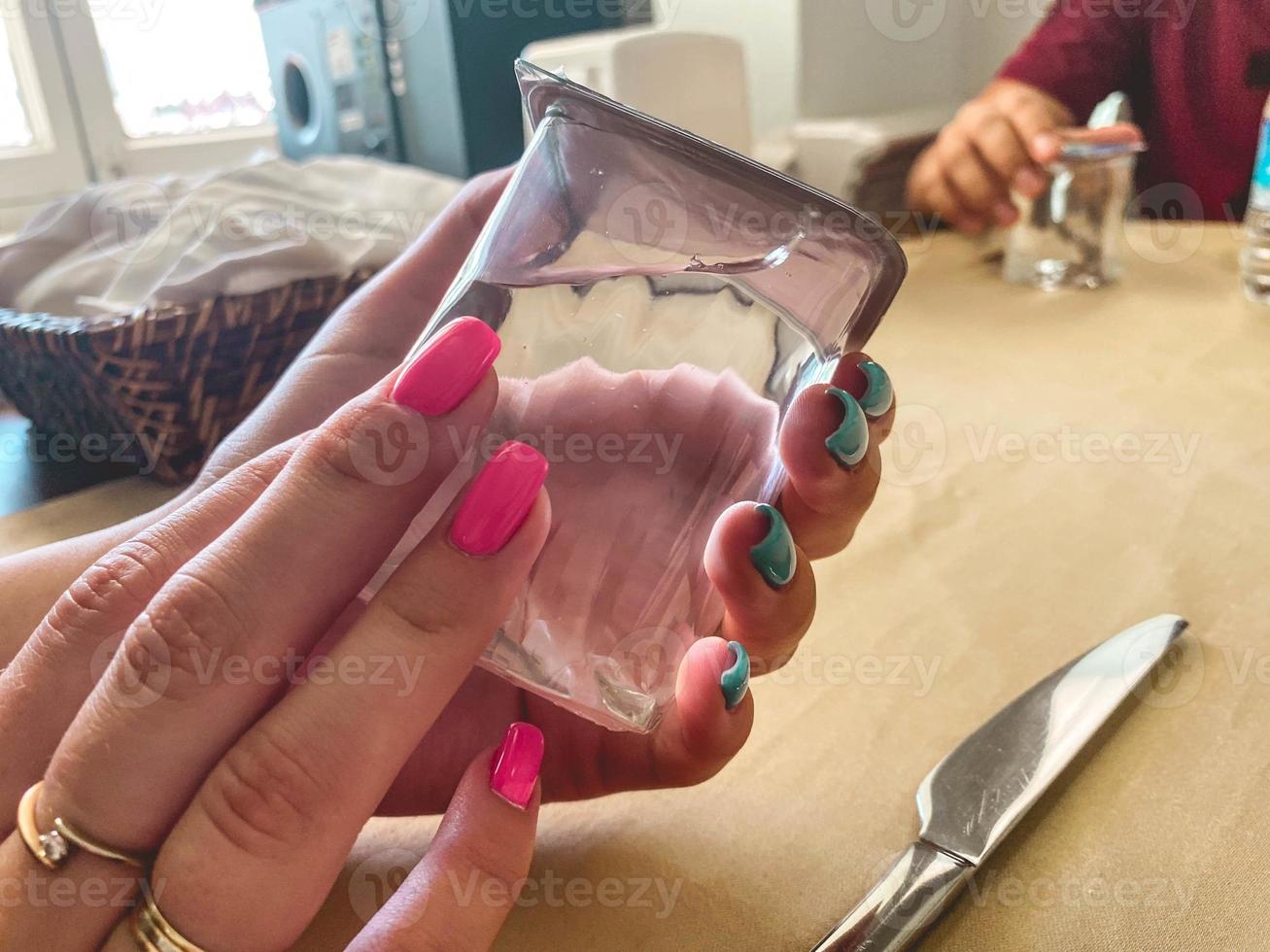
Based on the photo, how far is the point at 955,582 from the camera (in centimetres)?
42

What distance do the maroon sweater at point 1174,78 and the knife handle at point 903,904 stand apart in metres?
0.99

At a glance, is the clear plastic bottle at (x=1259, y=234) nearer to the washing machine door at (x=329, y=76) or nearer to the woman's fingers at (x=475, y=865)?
the woman's fingers at (x=475, y=865)

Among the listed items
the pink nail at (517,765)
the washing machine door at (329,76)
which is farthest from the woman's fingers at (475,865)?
the washing machine door at (329,76)

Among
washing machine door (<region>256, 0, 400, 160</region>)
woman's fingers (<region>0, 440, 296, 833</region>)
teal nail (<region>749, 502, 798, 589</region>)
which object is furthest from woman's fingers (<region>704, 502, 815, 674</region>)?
washing machine door (<region>256, 0, 400, 160</region>)

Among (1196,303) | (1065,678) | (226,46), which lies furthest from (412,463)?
(226,46)

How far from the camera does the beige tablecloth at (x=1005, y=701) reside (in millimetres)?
264

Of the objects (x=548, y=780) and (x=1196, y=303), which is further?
(x=1196, y=303)

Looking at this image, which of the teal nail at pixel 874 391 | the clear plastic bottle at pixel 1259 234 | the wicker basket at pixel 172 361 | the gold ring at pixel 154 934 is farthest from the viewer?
the clear plastic bottle at pixel 1259 234

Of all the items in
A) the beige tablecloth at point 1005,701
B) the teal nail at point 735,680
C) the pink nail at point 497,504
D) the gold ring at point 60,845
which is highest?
the pink nail at point 497,504

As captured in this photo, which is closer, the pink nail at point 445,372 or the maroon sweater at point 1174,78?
the pink nail at point 445,372

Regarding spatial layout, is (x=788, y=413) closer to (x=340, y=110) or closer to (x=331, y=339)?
(x=331, y=339)

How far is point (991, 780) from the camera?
0.29m

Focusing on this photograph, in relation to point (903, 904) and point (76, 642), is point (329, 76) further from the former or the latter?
point (903, 904)

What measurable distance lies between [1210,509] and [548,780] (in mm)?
357
